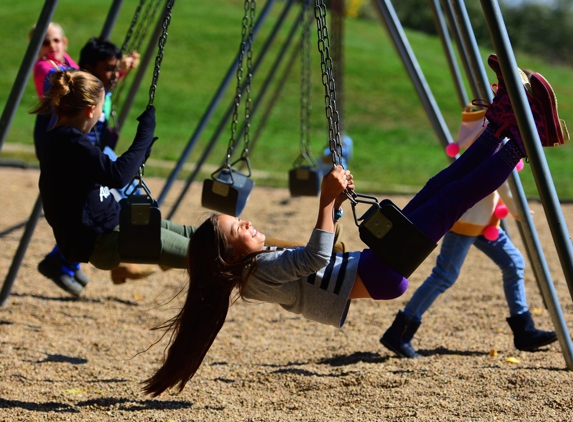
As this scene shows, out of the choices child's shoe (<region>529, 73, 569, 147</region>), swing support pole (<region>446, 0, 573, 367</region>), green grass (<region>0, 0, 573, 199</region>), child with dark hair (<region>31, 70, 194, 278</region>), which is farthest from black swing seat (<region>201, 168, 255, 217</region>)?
green grass (<region>0, 0, 573, 199</region>)

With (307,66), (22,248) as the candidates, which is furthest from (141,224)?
(307,66)

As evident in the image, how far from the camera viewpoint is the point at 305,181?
5348 mm

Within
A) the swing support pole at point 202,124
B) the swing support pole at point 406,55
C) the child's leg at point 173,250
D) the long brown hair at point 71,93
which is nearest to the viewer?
the long brown hair at point 71,93

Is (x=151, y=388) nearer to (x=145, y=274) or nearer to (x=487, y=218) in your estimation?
(x=145, y=274)

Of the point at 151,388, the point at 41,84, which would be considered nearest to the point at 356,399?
the point at 151,388

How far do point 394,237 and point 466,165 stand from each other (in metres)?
0.60

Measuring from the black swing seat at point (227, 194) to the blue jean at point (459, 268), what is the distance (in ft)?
3.53

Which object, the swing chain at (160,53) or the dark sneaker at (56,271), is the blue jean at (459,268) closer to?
the swing chain at (160,53)

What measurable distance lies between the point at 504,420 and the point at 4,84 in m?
16.3

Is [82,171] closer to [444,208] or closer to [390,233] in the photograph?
[390,233]

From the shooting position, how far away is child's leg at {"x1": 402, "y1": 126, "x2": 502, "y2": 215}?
3.15 m

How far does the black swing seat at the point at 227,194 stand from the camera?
4.04 meters

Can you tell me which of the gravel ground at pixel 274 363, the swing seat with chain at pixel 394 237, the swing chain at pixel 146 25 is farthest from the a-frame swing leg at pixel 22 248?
the swing seat with chain at pixel 394 237

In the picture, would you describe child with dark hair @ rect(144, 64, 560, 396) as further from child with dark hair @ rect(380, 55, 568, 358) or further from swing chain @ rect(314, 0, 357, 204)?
child with dark hair @ rect(380, 55, 568, 358)
